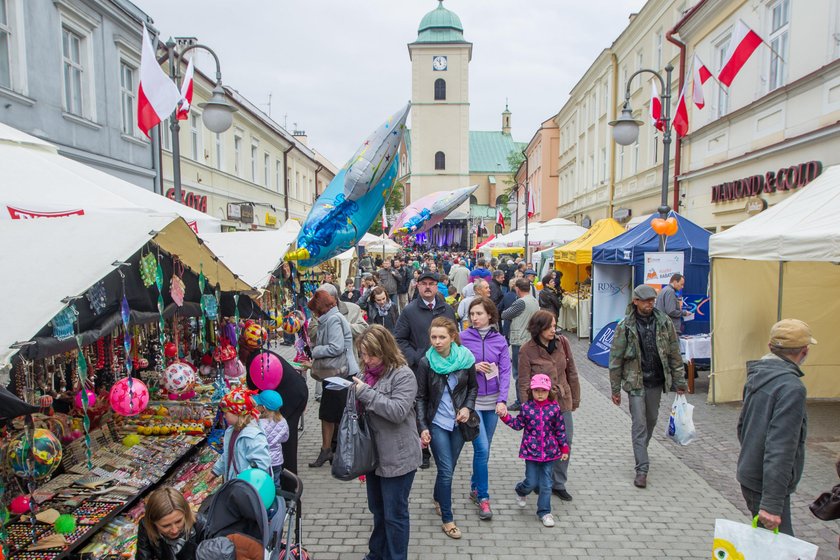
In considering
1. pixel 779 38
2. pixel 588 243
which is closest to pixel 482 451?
pixel 588 243

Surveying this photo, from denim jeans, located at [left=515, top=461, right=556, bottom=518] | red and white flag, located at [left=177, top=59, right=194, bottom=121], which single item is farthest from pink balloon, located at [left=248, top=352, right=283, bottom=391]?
red and white flag, located at [left=177, top=59, right=194, bottom=121]

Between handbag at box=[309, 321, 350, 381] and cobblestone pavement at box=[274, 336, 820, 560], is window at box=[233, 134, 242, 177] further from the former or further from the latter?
handbag at box=[309, 321, 350, 381]

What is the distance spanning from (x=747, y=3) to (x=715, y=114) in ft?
8.40

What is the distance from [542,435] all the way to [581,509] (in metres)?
0.92

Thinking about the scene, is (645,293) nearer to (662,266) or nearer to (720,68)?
(662,266)

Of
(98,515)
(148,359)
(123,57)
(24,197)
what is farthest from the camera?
(123,57)

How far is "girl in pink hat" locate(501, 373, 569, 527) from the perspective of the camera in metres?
4.59

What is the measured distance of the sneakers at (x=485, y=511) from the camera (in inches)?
186

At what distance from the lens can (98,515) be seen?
3570 mm

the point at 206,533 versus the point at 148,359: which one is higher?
the point at 148,359

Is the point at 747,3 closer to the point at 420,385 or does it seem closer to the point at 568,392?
the point at 568,392

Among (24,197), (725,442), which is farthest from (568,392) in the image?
(24,197)

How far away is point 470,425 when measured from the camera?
4.41 metres

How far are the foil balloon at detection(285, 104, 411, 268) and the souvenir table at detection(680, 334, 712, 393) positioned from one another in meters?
5.36
